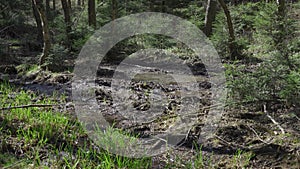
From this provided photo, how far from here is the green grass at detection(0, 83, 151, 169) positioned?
3783mm

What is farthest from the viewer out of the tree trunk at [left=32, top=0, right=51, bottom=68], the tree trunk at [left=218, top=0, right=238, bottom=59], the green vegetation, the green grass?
the tree trunk at [left=218, top=0, right=238, bottom=59]

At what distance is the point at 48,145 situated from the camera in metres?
4.40

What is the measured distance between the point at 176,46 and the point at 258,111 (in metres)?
8.77

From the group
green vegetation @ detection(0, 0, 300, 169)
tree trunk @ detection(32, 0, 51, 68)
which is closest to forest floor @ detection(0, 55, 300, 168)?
green vegetation @ detection(0, 0, 300, 169)

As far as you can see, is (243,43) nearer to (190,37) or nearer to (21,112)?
(190,37)

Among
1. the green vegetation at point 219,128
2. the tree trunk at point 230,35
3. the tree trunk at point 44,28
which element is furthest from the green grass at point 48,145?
the tree trunk at point 230,35

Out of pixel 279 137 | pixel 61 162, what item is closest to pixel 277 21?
pixel 279 137

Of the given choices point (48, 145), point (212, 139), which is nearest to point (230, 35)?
point (212, 139)

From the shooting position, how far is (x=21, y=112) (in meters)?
5.14

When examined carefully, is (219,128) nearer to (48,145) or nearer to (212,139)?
(212,139)

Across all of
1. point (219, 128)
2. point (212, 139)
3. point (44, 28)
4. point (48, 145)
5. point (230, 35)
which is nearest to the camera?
point (48, 145)

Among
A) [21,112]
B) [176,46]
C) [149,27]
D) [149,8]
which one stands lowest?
[21,112]

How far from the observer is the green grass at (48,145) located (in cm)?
378

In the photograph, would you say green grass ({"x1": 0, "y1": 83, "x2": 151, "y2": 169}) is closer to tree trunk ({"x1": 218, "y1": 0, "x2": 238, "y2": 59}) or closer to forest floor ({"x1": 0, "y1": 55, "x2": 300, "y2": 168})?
forest floor ({"x1": 0, "y1": 55, "x2": 300, "y2": 168})
